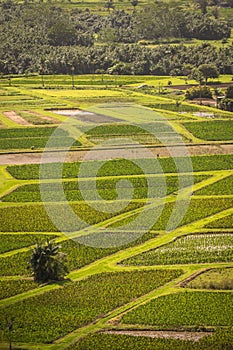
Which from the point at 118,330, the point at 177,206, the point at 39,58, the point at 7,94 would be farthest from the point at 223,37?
the point at 118,330

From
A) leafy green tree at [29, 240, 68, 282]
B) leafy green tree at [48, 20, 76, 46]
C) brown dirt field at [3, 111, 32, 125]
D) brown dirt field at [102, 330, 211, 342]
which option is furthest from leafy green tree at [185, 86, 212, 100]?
brown dirt field at [102, 330, 211, 342]

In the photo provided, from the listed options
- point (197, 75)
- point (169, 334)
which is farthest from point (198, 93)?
point (169, 334)

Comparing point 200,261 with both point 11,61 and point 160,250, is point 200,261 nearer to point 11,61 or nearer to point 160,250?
point 160,250

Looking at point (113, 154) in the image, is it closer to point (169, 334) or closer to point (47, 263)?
point (47, 263)

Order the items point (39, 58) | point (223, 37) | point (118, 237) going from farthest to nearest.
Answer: point (223, 37), point (39, 58), point (118, 237)

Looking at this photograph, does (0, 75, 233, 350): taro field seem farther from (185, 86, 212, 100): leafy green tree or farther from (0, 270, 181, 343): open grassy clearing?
(185, 86, 212, 100): leafy green tree
